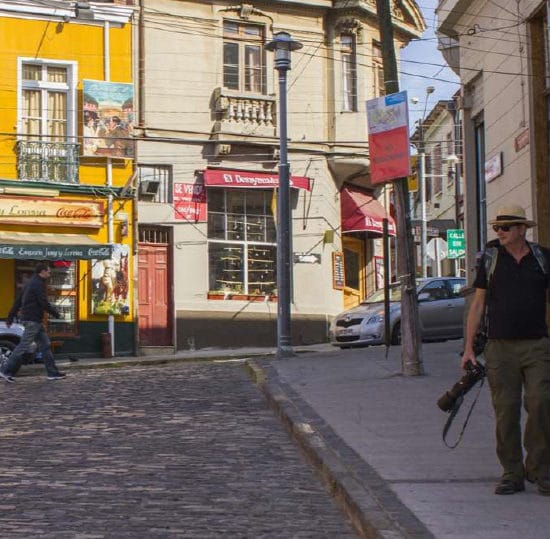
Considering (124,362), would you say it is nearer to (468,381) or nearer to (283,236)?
(283,236)

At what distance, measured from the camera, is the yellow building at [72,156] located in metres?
24.1

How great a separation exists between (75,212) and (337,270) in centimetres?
728

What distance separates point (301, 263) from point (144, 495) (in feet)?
65.3

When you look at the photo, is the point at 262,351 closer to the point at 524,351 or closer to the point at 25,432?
the point at 25,432

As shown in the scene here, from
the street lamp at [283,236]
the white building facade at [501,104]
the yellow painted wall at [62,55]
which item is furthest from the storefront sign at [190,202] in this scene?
the white building facade at [501,104]

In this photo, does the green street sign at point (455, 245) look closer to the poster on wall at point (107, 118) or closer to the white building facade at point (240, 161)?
the white building facade at point (240, 161)

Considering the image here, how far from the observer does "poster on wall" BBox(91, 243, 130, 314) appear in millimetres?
24734

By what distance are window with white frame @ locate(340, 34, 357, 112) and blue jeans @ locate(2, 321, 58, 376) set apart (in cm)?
1376

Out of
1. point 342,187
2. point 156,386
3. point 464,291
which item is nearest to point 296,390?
point 156,386

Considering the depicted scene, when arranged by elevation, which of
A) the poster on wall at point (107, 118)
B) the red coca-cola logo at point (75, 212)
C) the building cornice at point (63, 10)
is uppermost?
the building cornice at point (63, 10)

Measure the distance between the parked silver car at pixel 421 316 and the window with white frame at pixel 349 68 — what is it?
20.7ft

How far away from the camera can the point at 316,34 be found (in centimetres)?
2798

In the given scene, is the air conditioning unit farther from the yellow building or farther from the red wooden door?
the red wooden door

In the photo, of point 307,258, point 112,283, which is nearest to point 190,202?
point 112,283
